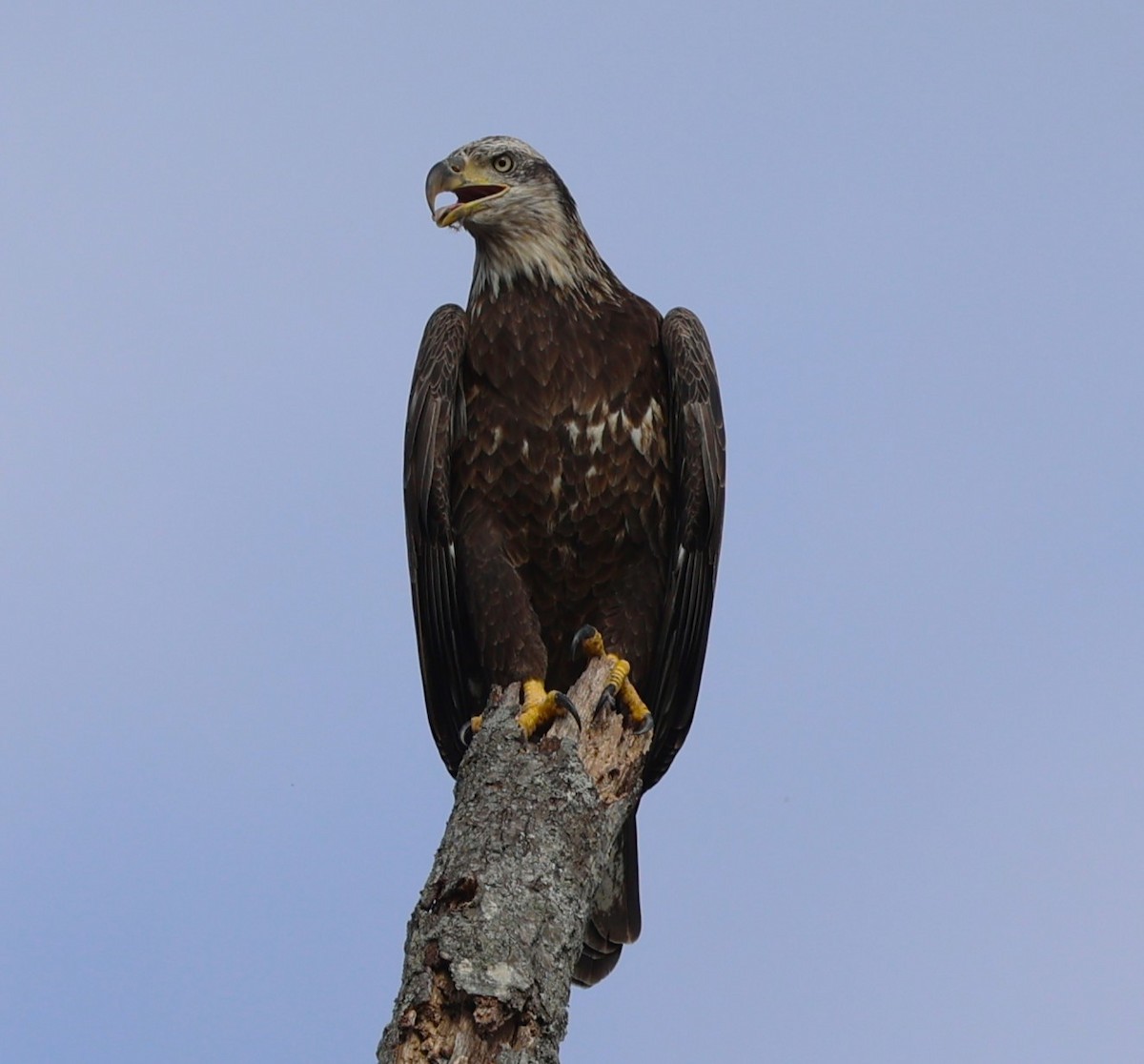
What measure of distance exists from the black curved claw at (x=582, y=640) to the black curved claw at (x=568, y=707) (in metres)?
0.99

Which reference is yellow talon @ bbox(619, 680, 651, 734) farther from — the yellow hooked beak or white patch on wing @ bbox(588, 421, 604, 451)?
the yellow hooked beak

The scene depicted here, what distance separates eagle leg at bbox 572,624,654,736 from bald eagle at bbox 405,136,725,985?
0.08 feet

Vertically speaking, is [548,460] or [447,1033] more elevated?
[548,460]

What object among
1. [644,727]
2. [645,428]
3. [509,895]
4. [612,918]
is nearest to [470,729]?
[644,727]

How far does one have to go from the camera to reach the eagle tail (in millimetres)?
5828

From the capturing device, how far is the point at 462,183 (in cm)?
648

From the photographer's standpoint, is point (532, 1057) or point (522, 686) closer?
point (532, 1057)

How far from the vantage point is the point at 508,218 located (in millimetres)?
6402

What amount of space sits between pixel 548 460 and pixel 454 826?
7.12 ft

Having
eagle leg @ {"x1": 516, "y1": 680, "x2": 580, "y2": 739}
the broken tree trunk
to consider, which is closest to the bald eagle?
eagle leg @ {"x1": 516, "y1": 680, "x2": 580, "y2": 739}

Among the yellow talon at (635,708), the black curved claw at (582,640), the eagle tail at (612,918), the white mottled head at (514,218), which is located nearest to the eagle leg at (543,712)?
the yellow talon at (635,708)

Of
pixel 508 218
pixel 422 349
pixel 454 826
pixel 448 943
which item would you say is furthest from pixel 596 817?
pixel 508 218

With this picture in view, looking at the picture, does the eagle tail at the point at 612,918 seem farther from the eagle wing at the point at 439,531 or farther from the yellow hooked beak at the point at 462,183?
the yellow hooked beak at the point at 462,183

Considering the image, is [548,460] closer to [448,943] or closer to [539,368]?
[539,368]
